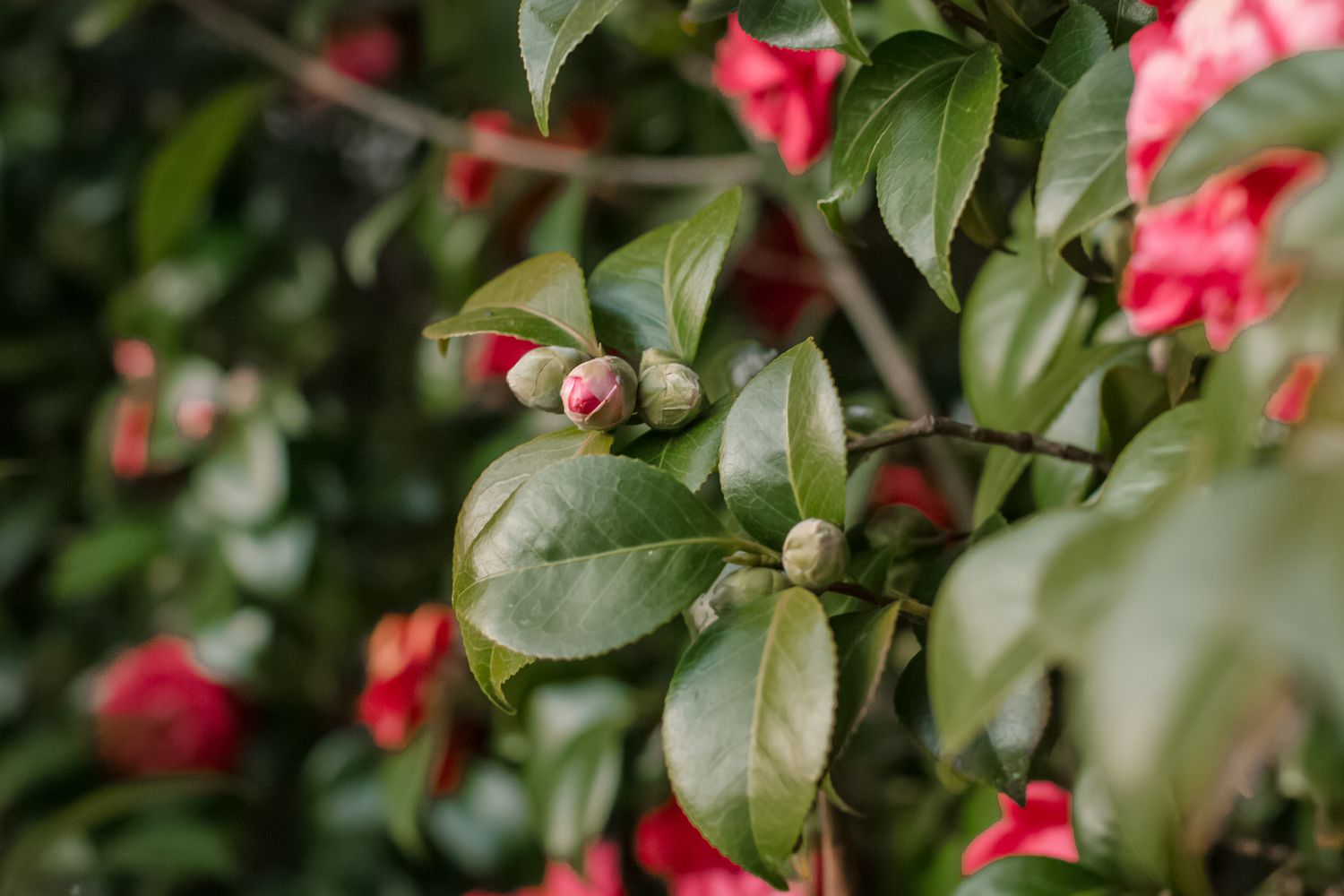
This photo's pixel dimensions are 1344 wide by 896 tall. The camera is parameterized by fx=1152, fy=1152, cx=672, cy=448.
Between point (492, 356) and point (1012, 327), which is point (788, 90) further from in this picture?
point (492, 356)

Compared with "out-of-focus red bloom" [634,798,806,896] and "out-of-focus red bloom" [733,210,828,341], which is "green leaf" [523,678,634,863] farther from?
"out-of-focus red bloom" [733,210,828,341]

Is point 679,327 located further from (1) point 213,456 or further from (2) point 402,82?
(2) point 402,82

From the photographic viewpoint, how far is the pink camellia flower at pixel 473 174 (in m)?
1.08

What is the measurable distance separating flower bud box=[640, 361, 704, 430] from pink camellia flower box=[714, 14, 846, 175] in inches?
9.0

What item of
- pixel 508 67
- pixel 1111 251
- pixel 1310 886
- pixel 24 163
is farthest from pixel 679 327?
pixel 24 163

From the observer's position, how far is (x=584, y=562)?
35 cm

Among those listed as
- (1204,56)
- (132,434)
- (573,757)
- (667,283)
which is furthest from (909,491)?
(132,434)

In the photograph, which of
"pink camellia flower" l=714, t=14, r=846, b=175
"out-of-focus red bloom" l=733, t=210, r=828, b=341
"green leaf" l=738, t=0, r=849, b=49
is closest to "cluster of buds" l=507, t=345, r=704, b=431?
"green leaf" l=738, t=0, r=849, b=49

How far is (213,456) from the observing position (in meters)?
1.09

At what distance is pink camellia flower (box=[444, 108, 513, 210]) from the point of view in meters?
1.08

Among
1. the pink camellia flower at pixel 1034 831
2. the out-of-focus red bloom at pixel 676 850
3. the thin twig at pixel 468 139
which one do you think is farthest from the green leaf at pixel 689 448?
the thin twig at pixel 468 139

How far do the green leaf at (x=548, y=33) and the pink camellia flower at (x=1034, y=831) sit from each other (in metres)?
0.34

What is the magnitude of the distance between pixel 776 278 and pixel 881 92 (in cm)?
80

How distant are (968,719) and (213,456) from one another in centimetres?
100
